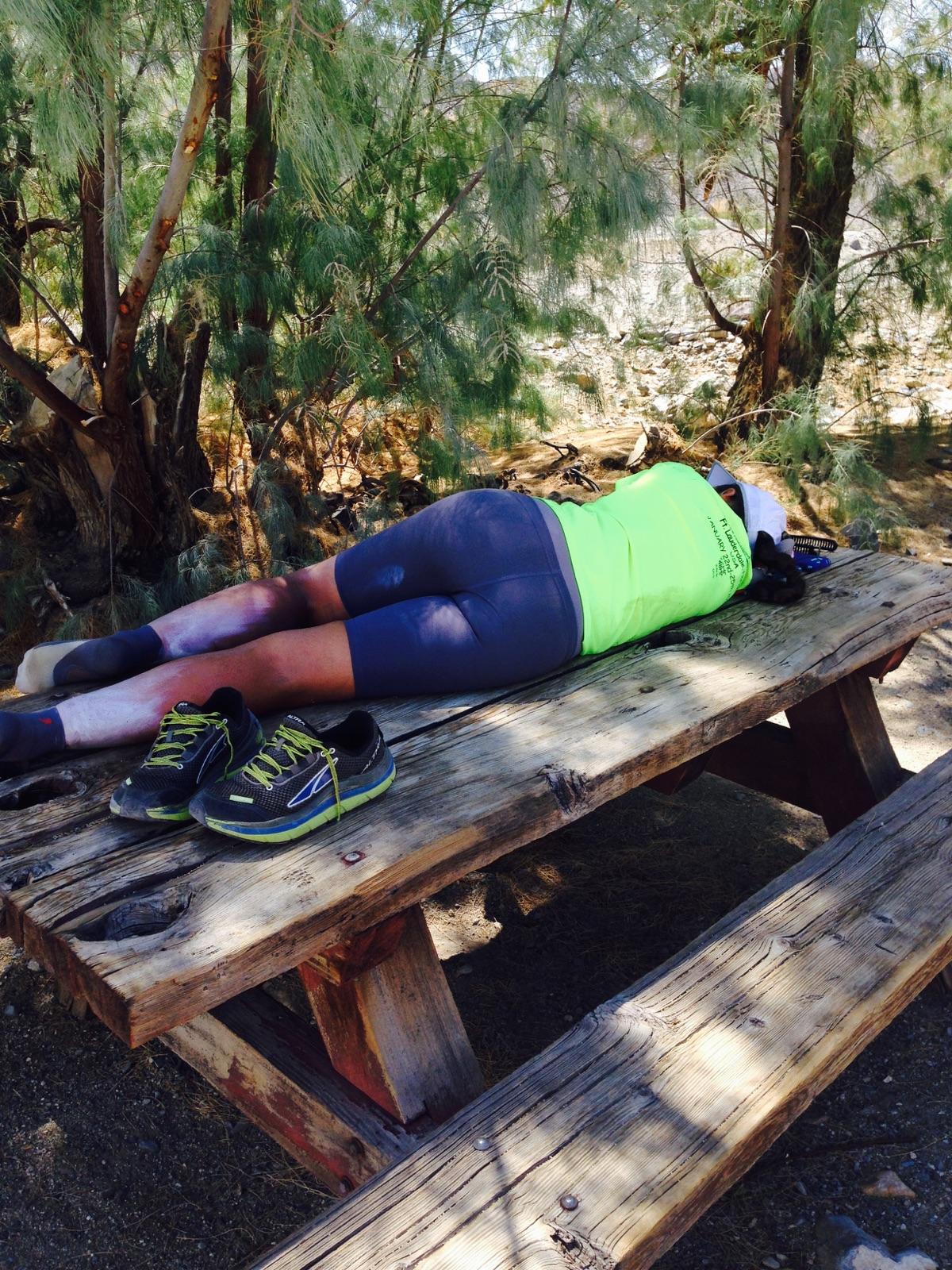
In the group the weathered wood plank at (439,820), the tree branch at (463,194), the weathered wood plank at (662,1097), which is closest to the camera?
the weathered wood plank at (662,1097)

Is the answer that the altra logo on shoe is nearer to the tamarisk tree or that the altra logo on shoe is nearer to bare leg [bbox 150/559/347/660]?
bare leg [bbox 150/559/347/660]

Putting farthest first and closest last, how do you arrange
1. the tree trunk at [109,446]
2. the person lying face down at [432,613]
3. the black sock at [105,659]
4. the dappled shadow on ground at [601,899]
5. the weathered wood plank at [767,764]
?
the tree trunk at [109,446] → the weathered wood plank at [767,764] → the dappled shadow on ground at [601,899] → the black sock at [105,659] → the person lying face down at [432,613]

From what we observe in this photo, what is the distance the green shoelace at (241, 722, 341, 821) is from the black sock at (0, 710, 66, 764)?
456 mm

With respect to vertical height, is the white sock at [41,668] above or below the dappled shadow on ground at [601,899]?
above

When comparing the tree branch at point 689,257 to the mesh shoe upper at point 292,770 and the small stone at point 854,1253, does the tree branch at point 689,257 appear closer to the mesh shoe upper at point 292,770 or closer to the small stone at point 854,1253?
the mesh shoe upper at point 292,770

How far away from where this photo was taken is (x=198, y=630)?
227 cm

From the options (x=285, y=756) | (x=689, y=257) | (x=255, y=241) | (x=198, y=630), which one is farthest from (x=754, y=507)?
(x=689, y=257)

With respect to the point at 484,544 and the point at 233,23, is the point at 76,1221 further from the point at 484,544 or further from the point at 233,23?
the point at 233,23

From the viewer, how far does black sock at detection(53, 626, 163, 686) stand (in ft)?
7.14

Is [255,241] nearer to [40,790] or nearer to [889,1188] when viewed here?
[40,790]

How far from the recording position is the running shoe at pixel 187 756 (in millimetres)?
1640

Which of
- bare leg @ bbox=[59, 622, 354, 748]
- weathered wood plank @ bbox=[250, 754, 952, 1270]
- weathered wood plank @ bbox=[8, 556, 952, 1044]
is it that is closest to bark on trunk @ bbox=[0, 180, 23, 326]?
bare leg @ bbox=[59, 622, 354, 748]

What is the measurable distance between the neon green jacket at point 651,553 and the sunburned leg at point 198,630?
583 mm

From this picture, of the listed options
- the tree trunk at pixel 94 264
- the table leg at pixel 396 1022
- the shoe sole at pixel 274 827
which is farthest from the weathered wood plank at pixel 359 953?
the tree trunk at pixel 94 264
